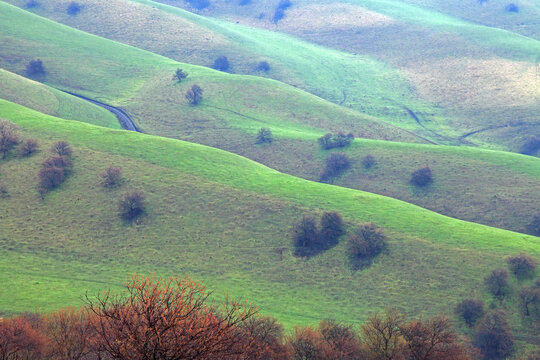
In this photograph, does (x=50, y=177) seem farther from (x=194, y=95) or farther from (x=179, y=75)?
(x=179, y=75)

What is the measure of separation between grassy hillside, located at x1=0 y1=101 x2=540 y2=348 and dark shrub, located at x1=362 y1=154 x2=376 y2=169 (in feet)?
90.3

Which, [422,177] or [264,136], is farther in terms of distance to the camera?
[264,136]

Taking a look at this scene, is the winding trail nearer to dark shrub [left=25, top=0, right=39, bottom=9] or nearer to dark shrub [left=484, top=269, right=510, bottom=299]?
dark shrub [left=25, top=0, right=39, bottom=9]

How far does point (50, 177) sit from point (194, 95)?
72110 mm

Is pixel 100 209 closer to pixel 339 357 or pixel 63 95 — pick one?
pixel 339 357

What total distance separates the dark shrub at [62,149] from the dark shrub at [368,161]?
213ft

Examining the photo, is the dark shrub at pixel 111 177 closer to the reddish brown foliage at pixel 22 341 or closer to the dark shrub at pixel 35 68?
the reddish brown foliage at pixel 22 341

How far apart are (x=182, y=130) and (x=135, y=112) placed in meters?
18.3

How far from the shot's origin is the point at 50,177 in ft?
234

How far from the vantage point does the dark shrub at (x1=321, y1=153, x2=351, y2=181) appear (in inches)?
4181

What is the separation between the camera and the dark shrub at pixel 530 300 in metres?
51.8

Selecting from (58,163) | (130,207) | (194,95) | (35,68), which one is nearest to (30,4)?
(35,68)

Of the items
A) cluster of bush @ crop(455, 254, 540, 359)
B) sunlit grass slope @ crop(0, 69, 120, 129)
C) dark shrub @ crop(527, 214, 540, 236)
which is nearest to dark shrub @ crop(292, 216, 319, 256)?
cluster of bush @ crop(455, 254, 540, 359)

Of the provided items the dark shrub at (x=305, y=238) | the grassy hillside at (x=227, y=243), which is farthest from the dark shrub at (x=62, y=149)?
the dark shrub at (x=305, y=238)
